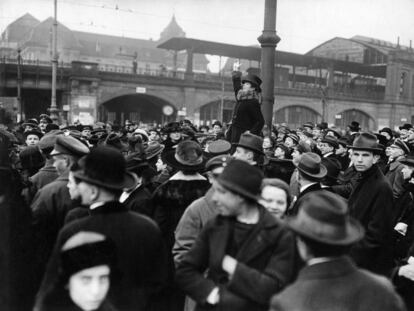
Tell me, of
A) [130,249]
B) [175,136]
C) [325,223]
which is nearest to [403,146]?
[175,136]

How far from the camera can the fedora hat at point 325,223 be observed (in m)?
2.24

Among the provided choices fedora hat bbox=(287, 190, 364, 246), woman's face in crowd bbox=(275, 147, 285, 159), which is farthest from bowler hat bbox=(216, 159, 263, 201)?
woman's face in crowd bbox=(275, 147, 285, 159)

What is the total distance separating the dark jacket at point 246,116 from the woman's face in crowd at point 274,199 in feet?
8.29

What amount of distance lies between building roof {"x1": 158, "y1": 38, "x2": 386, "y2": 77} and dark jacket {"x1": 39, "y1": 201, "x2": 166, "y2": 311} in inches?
1306

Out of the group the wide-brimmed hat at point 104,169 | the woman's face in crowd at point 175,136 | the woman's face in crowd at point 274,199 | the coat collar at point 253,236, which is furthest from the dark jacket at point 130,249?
the woman's face in crowd at point 175,136

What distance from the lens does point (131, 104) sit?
3916 cm

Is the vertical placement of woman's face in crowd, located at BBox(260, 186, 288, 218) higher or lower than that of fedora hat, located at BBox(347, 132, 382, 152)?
lower

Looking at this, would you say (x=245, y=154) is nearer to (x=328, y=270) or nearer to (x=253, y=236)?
(x=253, y=236)

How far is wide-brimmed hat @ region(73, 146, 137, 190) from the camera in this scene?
2.66 m

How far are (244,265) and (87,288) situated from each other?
2.76ft

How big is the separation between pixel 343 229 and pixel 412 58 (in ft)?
174

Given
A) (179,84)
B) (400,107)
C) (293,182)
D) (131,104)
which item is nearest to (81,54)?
(131,104)

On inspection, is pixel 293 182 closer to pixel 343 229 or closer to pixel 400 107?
pixel 343 229

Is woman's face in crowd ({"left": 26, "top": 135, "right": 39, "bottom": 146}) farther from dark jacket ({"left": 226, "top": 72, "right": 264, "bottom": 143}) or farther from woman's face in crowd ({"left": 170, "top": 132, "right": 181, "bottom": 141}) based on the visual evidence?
dark jacket ({"left": 226, "top": 72, "right": 264, "bottom": 143})
